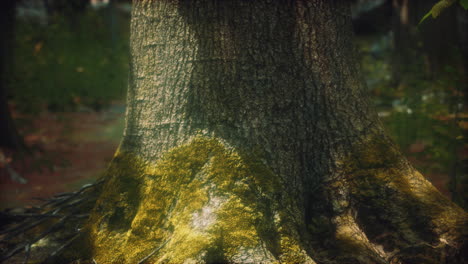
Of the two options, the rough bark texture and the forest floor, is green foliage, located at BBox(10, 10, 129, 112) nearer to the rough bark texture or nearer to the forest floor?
the forest floor

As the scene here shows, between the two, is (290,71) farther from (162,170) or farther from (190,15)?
(162,170)

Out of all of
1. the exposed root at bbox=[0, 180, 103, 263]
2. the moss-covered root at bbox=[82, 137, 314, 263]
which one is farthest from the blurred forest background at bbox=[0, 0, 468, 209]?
the exposed root at bbox=[0, 180, 103, 263]

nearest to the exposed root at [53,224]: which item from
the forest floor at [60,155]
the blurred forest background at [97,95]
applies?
the forest floor at [60,155]

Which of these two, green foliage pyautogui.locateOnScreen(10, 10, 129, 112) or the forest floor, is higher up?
green foliage pyautogui.locateOnScreen(10, 10, 129, 112)

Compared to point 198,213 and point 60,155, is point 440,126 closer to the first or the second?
point 198,213

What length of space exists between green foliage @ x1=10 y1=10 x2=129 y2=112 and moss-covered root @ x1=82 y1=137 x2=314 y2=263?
603 cm

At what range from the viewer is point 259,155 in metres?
2.57

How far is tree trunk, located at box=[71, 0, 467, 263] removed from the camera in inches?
98.0

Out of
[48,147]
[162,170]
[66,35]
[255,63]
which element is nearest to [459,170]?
[255,63]

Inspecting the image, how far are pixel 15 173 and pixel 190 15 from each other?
4540mm

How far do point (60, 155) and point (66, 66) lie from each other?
16.5ft

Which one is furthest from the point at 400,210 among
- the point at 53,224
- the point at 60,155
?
the point at 60,155

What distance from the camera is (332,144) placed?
277 cm

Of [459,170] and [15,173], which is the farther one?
[15,173]
